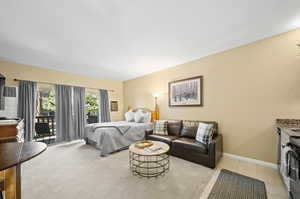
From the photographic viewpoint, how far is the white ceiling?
1590mm

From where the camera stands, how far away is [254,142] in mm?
2496

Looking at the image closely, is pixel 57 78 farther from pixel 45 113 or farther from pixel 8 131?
pixel 8 131

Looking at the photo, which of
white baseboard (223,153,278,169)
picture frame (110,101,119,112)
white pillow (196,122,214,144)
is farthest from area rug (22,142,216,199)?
picture frame (110,101,119,112)

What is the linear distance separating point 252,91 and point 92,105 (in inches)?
212

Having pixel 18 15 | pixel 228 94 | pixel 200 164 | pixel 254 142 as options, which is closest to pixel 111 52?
pixel 18 15

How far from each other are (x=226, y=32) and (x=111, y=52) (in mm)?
2458

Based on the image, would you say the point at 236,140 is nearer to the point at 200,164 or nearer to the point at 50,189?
the point at 200,164

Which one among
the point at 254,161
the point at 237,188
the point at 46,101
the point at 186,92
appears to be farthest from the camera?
the point at 46,101

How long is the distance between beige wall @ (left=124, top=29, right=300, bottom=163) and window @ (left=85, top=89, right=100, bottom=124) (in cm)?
395

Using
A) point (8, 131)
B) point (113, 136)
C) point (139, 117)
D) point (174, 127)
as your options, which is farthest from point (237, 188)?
point (8, 131)

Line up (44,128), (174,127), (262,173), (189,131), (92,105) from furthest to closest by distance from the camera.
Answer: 1. (92,105)
2. (44,128)
3. (174,127)
4. (189,131)
5. (262,173)

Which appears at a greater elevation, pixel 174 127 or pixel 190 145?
pixel 174 127

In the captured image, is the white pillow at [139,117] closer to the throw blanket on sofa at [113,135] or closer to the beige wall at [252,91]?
the throw blanket on sofa at [113,135]

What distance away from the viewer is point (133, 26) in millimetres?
1979
